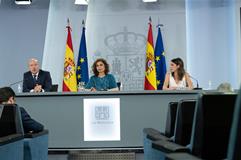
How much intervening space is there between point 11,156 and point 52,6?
21.4 feet

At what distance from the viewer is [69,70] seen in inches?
328

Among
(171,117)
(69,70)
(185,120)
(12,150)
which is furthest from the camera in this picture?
(69,70)

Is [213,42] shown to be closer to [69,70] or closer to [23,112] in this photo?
[69,70]

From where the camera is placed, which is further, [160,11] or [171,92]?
[160,11]

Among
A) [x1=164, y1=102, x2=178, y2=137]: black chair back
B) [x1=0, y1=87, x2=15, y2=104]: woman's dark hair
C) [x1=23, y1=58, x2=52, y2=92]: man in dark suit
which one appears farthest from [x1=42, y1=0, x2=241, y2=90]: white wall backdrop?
[x1=164, y1=102, x2=178, y2=137]: black chair back

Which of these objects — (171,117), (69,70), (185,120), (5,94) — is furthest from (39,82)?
(185,120)

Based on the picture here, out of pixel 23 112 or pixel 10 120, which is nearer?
pixel 10 120

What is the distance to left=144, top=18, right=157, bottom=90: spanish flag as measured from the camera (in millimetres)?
8219

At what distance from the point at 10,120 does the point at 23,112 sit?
1.34ft

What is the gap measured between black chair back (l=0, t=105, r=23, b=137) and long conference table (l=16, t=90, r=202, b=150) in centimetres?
225

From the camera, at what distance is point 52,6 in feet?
30.8

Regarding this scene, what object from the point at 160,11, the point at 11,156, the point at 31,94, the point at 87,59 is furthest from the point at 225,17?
the point at 11,156

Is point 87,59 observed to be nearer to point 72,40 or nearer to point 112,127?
point 72,40

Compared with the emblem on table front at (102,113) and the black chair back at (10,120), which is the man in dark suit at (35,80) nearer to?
the emblem on table front at (102,113)
